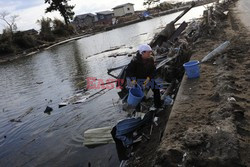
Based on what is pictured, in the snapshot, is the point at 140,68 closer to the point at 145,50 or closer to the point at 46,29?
the point at 145,50

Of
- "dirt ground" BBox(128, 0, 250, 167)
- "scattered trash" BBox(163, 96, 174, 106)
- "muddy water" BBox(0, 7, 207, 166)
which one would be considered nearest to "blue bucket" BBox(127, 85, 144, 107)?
"scattered trash" BBox(163, 96, 174, 106)

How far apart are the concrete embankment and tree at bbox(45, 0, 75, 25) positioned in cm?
6126

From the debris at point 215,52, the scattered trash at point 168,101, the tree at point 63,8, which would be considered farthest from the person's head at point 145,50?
the tree at point 63,8

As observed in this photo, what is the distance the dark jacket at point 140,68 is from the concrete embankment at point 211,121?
0.97 m

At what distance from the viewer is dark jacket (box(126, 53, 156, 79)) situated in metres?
6.08

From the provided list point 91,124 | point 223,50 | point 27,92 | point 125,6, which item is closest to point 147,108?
point 91,124

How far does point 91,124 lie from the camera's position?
25.1 ft

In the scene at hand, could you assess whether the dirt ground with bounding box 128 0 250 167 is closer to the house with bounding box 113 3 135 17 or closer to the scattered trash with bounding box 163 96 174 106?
the scattered trash with bounding box 163 96 174 106

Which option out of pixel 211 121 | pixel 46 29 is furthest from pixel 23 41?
pixel 211 121

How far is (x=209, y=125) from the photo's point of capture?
398 centimetres

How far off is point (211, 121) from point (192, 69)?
107 inches

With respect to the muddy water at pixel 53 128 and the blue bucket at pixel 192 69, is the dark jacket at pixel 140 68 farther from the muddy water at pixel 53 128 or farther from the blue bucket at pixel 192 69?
the muddy water at pixel 53 128

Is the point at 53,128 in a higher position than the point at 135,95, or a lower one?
lower

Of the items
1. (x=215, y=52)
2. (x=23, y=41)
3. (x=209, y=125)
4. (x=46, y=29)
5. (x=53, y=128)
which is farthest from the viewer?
(x=46, y=29)
